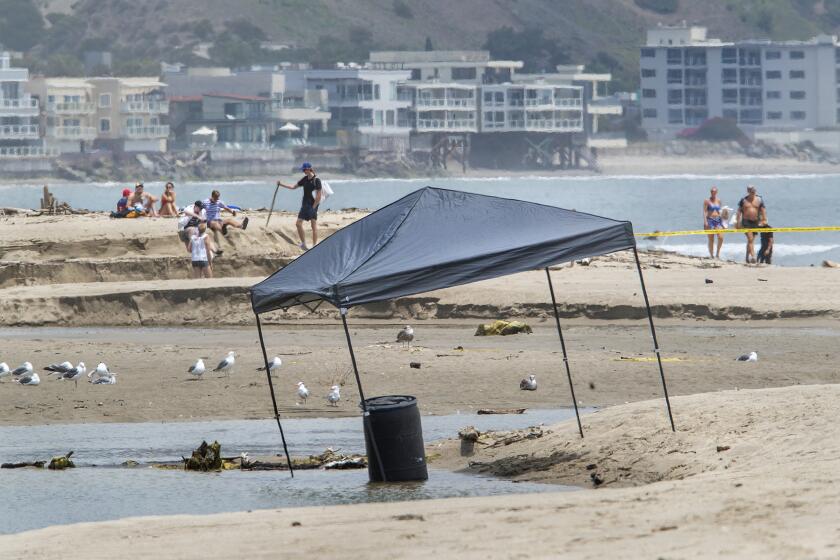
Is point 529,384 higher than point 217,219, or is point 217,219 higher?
point 217,219

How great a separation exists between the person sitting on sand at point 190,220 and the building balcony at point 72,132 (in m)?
138

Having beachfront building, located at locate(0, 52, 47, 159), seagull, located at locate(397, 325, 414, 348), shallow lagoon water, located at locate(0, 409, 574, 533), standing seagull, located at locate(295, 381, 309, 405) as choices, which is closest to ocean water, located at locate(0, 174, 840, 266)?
beachfront building, located at locate(0, 52, 47, 159)

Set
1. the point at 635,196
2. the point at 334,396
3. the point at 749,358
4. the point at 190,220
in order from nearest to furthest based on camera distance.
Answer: the point at 334,396, the point at 749,358, the point at 190,220, the point at 635,196

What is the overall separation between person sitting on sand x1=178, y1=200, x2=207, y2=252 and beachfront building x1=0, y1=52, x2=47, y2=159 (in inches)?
5254

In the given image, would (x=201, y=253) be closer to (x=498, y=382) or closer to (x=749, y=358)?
(x=498, y=382)

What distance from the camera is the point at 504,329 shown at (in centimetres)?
2112

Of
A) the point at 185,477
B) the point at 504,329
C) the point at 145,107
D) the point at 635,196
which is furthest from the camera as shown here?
the point at 145,107

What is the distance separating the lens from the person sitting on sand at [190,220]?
90.7ft

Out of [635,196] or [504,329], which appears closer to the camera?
[504,329]

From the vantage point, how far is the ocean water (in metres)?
54.8

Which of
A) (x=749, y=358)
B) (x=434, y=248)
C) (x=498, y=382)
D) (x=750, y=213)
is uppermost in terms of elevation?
(x=434, y=248)

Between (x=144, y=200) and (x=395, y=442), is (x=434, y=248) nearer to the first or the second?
(x=395, y=442)

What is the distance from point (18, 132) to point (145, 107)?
15712 millimetres

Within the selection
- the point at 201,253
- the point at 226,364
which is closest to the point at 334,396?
the point at 226,364
